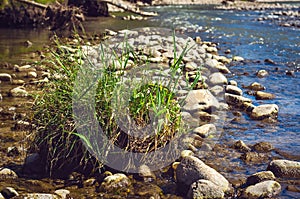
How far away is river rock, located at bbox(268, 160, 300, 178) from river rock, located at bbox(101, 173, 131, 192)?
1.40 m

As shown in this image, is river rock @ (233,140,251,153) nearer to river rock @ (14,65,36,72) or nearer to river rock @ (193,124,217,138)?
river rock @ (193,124,217,138)

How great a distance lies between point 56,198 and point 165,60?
6298mm

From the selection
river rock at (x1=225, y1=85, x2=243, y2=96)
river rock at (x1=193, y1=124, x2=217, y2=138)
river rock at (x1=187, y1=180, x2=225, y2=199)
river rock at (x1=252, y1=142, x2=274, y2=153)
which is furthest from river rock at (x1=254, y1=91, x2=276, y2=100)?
river rock at (x1=187, y1=180, x2=225, y2=199)

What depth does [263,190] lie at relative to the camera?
12.5ft

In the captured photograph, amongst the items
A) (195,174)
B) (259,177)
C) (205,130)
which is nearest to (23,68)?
(205,130)

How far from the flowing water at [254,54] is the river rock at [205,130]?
6.2 inches

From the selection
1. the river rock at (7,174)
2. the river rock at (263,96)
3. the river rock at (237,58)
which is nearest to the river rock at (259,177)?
the river rock at (7,174)

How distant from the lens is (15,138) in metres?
5.05

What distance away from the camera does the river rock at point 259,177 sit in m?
4.07

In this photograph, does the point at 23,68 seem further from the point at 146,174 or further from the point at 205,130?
the point at 146,174

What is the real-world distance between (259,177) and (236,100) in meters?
2.77

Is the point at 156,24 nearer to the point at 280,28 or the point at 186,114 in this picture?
the point at 280,28

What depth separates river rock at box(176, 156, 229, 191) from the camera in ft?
12.7

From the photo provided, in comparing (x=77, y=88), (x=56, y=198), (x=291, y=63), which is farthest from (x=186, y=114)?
(x=291, y=63)
